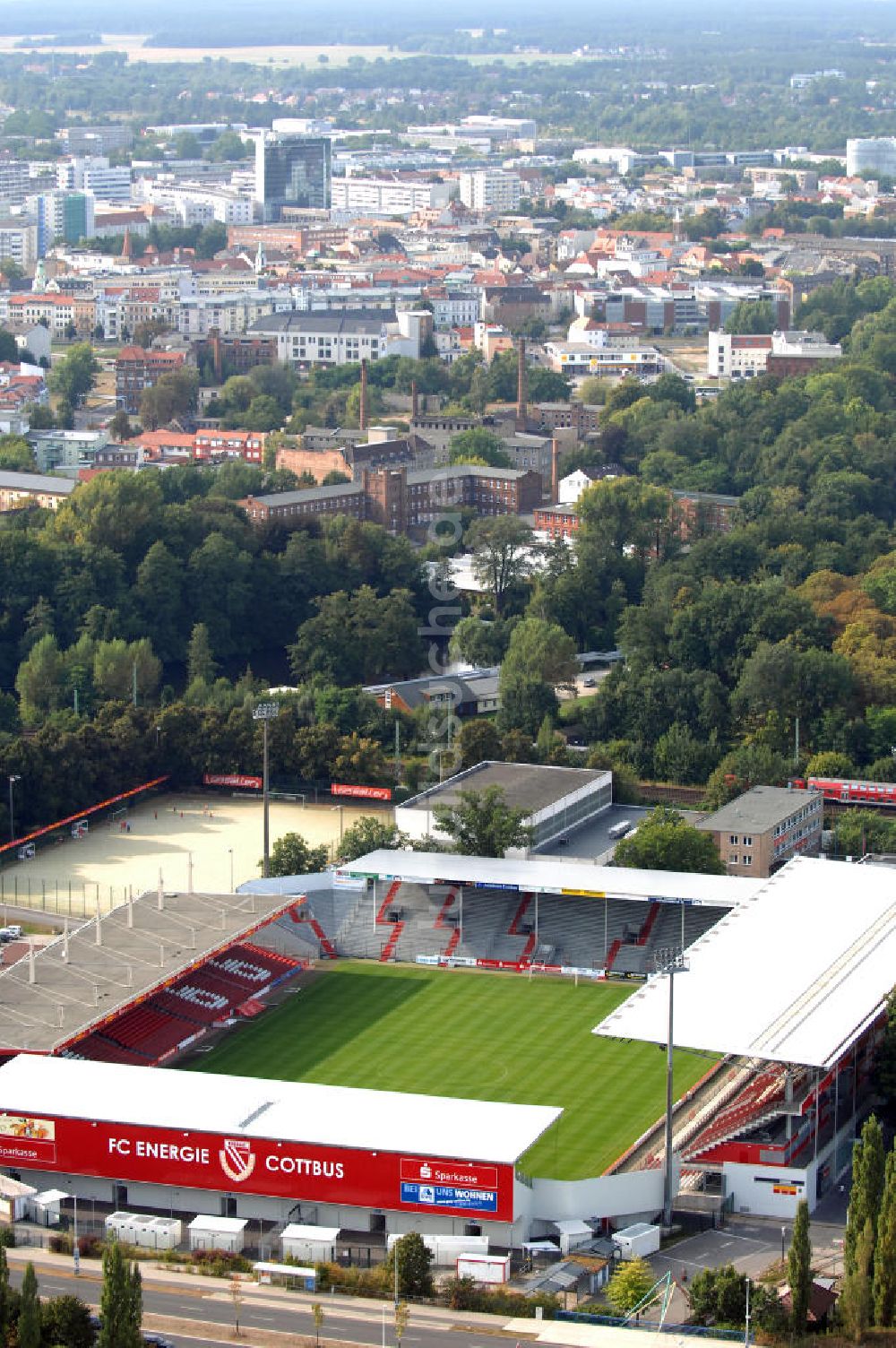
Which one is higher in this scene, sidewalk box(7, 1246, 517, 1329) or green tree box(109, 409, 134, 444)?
sidewalk box(7, 1246, 517, 1329)

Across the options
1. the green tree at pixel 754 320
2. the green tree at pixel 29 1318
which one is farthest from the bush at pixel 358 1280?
the green tree at pixel 754 320

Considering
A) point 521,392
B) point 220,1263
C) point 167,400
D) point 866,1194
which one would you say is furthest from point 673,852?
point 167,400

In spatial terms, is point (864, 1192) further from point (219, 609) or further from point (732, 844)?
point (219, 609)

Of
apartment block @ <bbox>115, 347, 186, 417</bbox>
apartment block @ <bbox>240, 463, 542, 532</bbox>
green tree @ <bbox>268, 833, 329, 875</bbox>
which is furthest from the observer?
apartment block @ <bbox>115, 347, 186, 417</bbox>

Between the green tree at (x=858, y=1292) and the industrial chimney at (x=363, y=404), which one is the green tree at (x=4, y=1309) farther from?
the industrial chimney at (x=363, y=404)

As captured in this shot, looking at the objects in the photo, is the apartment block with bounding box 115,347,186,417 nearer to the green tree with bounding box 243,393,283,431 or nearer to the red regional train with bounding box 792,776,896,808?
the green tree with bounding box 243,393,283,431

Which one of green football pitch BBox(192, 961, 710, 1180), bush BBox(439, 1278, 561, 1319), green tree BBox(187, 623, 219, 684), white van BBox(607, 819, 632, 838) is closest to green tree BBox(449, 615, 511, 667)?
green tree BBox(187, 623, 219, 684)

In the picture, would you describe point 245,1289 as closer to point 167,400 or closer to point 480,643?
point 480,643
